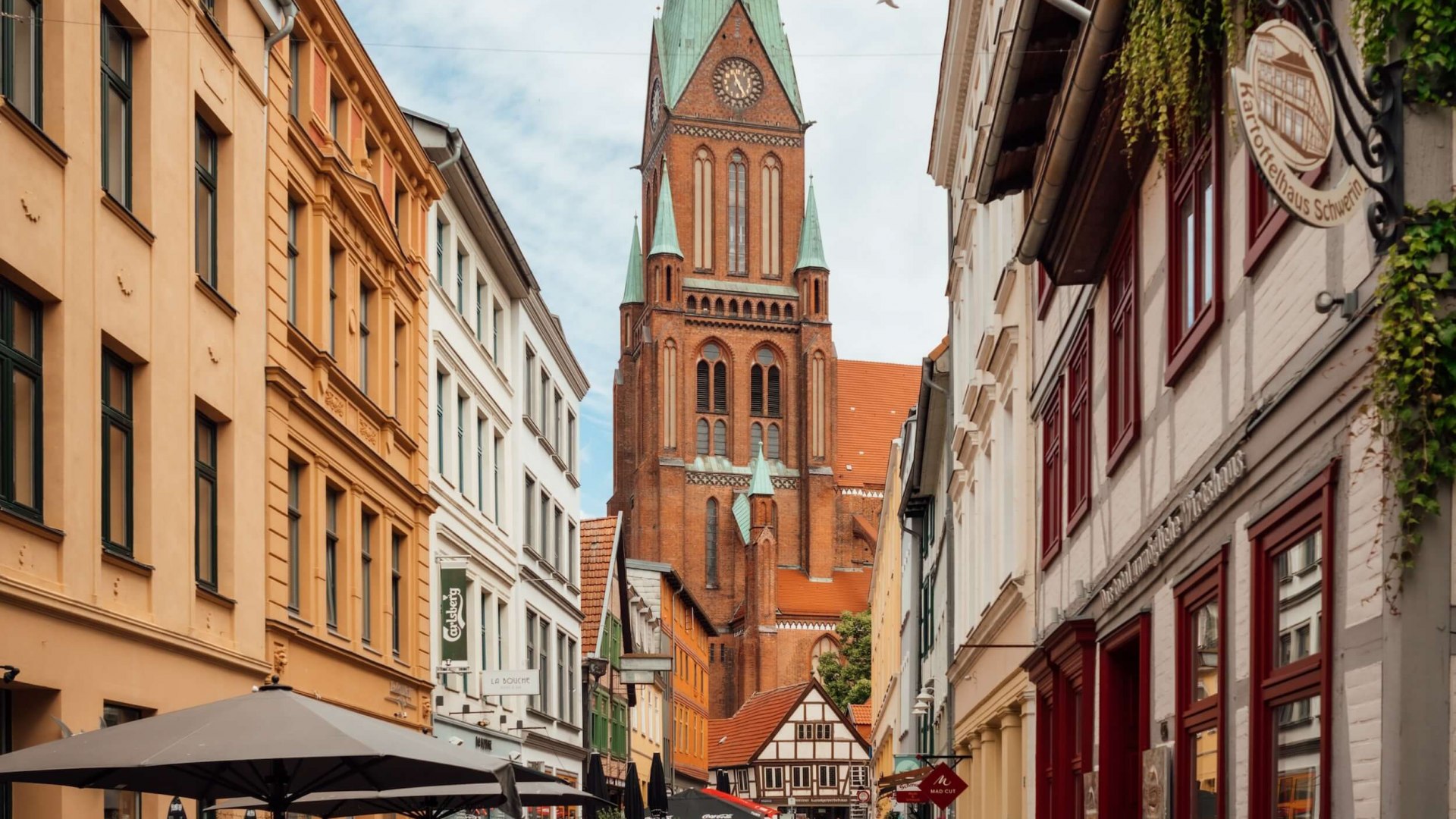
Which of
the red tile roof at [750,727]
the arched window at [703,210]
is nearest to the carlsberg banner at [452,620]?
the red tile roof at [750,727]

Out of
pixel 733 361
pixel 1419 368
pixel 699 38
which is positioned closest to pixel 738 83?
pixel 699 38

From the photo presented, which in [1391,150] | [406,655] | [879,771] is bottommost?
[879,771]

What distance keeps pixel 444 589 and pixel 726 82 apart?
91882mm

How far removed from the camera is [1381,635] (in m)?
6.12

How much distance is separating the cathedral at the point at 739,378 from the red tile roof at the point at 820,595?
4.0 inches

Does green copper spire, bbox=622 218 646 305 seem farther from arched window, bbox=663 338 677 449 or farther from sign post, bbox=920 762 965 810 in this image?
sign post, bbox=920 762 965 810

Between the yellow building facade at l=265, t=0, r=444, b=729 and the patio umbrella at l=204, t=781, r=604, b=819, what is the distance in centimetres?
233

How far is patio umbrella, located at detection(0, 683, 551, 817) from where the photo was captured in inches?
344

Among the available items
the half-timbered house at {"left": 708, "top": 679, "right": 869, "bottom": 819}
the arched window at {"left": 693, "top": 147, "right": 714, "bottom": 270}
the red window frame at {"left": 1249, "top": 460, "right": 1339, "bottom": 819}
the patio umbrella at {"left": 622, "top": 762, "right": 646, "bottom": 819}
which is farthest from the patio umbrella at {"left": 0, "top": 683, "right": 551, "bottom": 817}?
the arched window at {"left": 693, "top": 147, "right": 714, "bottom": 270}

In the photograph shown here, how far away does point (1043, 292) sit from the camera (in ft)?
55.5

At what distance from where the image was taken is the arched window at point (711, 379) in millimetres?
109875

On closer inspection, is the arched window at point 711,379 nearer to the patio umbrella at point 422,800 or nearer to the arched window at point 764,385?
the arched window at point 764,385

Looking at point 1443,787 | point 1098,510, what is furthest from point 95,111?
point 1443,787

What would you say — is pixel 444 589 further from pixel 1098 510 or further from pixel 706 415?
pixel 706 415
